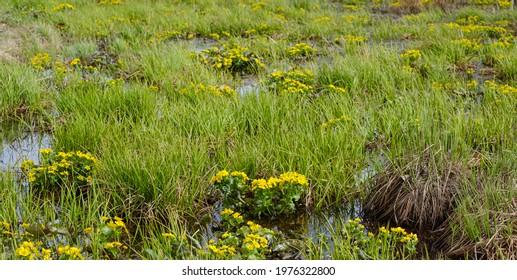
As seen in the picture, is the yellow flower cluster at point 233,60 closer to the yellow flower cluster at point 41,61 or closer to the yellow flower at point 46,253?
the yellow flower cluster at point 41,61

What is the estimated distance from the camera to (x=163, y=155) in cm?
432

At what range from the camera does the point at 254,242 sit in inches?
132

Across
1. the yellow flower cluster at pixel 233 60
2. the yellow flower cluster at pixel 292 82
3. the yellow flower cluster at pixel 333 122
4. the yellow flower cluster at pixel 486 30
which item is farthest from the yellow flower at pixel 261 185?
the yellow flower cluster at pixel 486 30

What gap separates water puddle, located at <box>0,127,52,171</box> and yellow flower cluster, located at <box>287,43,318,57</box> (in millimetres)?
4206

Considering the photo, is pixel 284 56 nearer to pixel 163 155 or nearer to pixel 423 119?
pixel 423 119

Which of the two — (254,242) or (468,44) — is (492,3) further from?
(254,242)

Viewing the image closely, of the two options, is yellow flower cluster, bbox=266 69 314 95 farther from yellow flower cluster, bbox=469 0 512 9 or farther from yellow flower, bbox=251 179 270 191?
yellow flower cluster, bbox=469 0 512 9

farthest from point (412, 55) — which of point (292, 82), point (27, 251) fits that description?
point (27, 251)

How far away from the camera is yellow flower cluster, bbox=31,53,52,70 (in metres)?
7.58

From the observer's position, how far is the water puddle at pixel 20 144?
17.1 feet

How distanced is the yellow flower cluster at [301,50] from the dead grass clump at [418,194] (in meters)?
4.77

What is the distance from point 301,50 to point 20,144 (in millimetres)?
4652

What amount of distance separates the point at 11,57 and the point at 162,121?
365 cm
